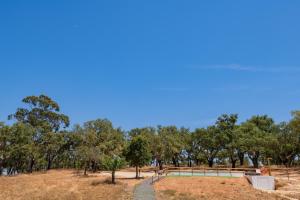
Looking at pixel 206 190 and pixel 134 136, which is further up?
pixel 134 136

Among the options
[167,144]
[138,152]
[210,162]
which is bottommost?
[210,162]

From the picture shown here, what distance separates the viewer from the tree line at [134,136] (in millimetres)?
52656

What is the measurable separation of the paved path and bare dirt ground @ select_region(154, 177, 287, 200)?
591 mm

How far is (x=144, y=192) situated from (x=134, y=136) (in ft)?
110

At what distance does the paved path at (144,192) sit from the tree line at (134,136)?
15.9 meters

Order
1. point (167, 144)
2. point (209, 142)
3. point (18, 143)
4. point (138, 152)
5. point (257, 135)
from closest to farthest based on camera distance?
point (138, 152), point (18, 143), point (167, 144), point (257, 135), point (209, 142)

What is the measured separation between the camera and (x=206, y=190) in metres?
30.8

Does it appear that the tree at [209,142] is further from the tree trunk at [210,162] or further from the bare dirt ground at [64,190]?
the bare dirt ground at [64,190]

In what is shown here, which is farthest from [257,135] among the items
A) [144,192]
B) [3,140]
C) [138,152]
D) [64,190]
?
[3,140]

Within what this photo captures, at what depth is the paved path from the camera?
26156 millimetres

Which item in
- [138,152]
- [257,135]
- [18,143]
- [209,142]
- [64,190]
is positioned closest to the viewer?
[64,190]

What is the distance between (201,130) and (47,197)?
1740 inches

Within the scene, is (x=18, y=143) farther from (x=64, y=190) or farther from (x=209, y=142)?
(x=209, y=142)

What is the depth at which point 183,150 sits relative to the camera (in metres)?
72.1
